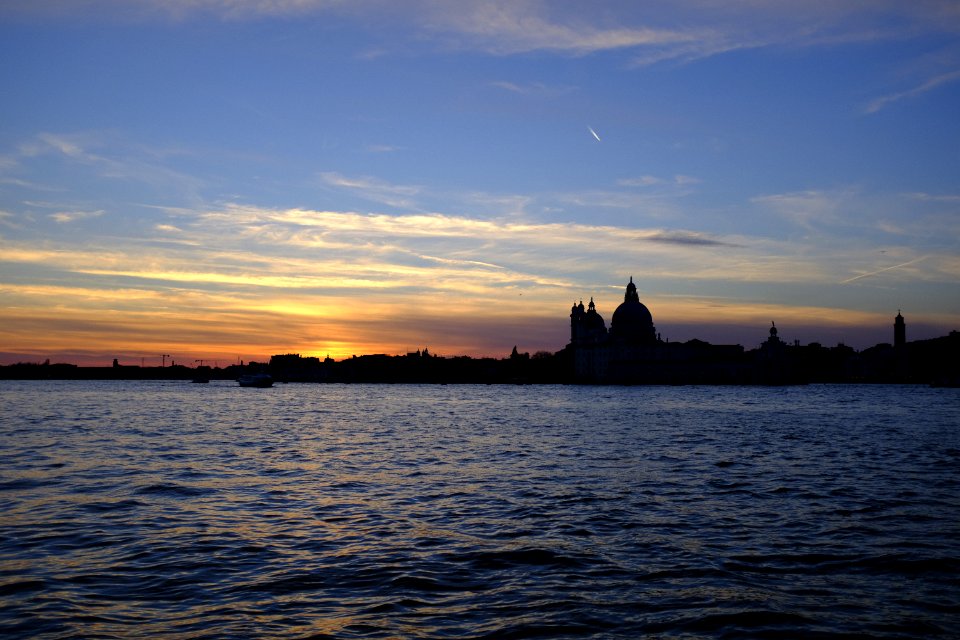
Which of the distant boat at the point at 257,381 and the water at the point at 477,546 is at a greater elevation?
the distant boat at the point at 257,381

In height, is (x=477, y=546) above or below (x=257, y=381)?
below

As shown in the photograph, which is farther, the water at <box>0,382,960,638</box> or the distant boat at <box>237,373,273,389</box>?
the distant boat at <box>237,373,273,389</box>

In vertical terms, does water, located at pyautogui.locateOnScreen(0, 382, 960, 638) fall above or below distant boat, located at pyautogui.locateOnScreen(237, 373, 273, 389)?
below

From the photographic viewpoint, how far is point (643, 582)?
10.4m

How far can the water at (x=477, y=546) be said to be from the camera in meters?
8.89

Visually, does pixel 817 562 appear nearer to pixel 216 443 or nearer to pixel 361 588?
pixel 361 588

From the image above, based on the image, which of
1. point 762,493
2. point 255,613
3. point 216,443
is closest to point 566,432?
point 216,443

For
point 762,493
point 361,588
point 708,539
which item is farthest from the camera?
point 762,493

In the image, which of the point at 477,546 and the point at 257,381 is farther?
the point at 257,381

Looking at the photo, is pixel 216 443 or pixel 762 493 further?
pixel 216 443

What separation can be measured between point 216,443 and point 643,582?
2479 centimetres

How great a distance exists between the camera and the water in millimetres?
8891

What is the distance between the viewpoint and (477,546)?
12477 millimetres

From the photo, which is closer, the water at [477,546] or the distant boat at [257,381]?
the water at [477,546]
